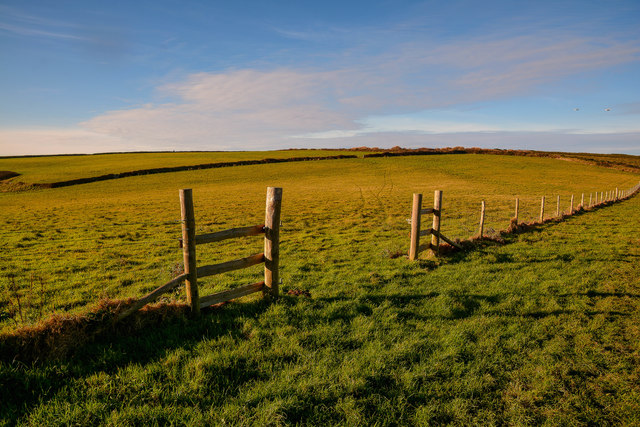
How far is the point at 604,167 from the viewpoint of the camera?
67188mm

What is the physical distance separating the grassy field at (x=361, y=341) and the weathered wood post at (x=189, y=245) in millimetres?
427

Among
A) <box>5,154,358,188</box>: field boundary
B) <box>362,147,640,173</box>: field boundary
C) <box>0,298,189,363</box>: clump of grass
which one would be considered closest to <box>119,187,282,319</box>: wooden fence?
<box>0,298,189,363</box>: clump of grass

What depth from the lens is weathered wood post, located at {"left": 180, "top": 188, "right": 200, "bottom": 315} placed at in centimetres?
579

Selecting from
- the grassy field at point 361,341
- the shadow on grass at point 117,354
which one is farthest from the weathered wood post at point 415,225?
the shadow on grass at point 117,354

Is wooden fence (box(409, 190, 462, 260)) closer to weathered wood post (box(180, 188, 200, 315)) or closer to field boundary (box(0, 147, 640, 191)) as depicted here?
weathered wood post (box(180, 188, 200, 315))

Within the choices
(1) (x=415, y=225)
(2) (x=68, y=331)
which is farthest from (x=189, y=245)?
(1) (x=415, y=225)

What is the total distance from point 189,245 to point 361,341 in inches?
135

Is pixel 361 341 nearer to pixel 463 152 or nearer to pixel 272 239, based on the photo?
pixel 272 239

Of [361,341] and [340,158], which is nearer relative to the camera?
[361,341]

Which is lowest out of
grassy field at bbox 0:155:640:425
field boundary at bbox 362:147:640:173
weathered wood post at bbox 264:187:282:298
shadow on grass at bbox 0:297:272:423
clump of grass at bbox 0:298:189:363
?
grassy field at bbox 0:155:640:425

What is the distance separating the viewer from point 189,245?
591 centimetres

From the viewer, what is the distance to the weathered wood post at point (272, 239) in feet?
22.3

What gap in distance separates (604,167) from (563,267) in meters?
77.3

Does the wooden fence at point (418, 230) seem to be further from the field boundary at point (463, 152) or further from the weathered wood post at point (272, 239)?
the field boundary at point (463, 152)
